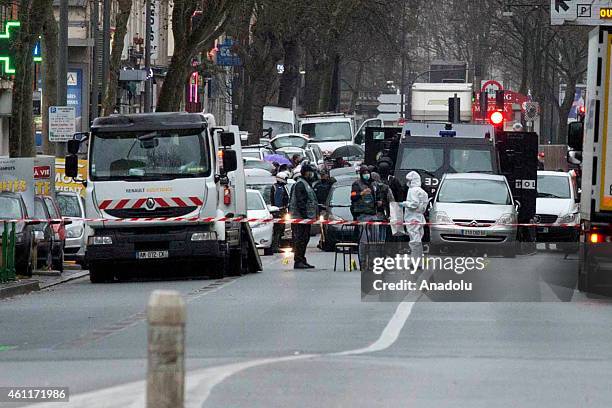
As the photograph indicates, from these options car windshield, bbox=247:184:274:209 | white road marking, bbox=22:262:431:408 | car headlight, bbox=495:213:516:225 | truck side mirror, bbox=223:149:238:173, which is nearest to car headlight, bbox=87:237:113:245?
truck side mirror, bbox=223:149:238:173

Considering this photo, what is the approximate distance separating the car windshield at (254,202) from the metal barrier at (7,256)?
40.4ft

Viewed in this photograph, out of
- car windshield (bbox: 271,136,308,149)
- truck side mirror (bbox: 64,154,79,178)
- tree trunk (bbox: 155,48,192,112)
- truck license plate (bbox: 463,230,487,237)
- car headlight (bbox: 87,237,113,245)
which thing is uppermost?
tree trunk (bbox: 155,48,192,112)

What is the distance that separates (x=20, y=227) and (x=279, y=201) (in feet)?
41.3

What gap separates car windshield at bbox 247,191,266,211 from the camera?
120 feet

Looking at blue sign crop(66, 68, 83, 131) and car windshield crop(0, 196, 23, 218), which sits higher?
blue sign crop(66, 68, 83, 131)

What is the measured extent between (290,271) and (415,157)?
7.68 metres

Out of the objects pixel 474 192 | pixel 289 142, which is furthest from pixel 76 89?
pixel 474 192

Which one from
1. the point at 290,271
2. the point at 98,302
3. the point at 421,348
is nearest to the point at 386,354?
the point at 421,348

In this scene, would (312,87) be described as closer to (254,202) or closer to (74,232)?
(254,202)

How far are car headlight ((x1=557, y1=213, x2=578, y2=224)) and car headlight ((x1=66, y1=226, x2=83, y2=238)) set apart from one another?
407 inches

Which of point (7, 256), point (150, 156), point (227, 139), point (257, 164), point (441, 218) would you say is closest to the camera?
point (7, 256)

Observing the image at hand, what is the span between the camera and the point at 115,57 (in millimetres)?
44531

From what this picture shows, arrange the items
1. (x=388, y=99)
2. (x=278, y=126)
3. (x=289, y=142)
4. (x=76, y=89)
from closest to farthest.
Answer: (x=289, y=142), (x=76, y=89), (x=278, y=126), (x=388, y=99)

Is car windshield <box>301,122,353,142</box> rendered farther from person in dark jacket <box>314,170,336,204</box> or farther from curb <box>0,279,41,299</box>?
curb <box>0,279,41,299</box>
